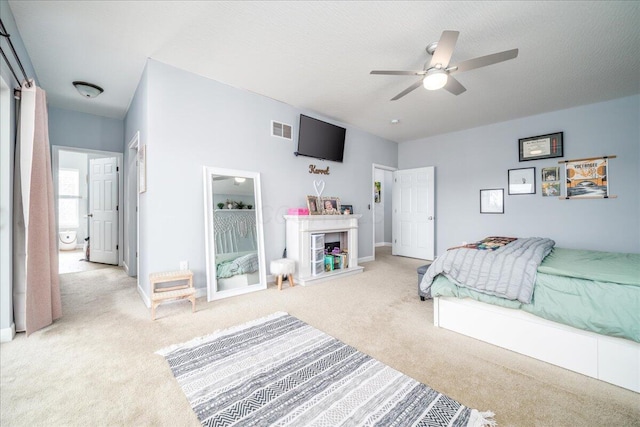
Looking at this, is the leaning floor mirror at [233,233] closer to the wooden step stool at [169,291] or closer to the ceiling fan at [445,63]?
the wooden step stool at [169,291]

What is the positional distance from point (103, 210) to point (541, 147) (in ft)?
25.9

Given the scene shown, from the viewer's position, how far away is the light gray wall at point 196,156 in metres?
2.86

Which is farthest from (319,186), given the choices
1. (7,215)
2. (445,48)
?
(7,215)

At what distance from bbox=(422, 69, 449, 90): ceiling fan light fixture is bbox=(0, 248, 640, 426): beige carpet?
7.39 ft

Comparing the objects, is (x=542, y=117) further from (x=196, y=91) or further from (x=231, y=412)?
(x=231, y=412)

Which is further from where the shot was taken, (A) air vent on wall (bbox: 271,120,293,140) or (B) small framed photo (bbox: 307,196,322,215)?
(B) small framed photo (bbox: 307,196,322,215)

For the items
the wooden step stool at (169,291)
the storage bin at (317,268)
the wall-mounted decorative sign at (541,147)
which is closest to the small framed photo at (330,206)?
the storage bin at (317,268)

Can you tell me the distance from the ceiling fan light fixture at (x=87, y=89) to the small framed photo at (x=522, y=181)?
6.57 metres

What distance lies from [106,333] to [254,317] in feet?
4.07

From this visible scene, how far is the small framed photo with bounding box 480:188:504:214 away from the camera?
4703 millimetres

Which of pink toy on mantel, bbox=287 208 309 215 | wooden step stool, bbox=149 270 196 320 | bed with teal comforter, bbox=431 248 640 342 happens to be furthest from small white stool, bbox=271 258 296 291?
bed with teal comforter, bbox=431 248 640 342

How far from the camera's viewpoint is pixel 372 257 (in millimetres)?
5438

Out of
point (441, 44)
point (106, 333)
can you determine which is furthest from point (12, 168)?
point (441, 44)

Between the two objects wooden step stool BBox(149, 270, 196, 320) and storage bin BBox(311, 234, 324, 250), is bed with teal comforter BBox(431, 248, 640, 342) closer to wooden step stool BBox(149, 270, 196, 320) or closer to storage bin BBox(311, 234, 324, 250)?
storage bin BBox(311, 234, 324, 250)
